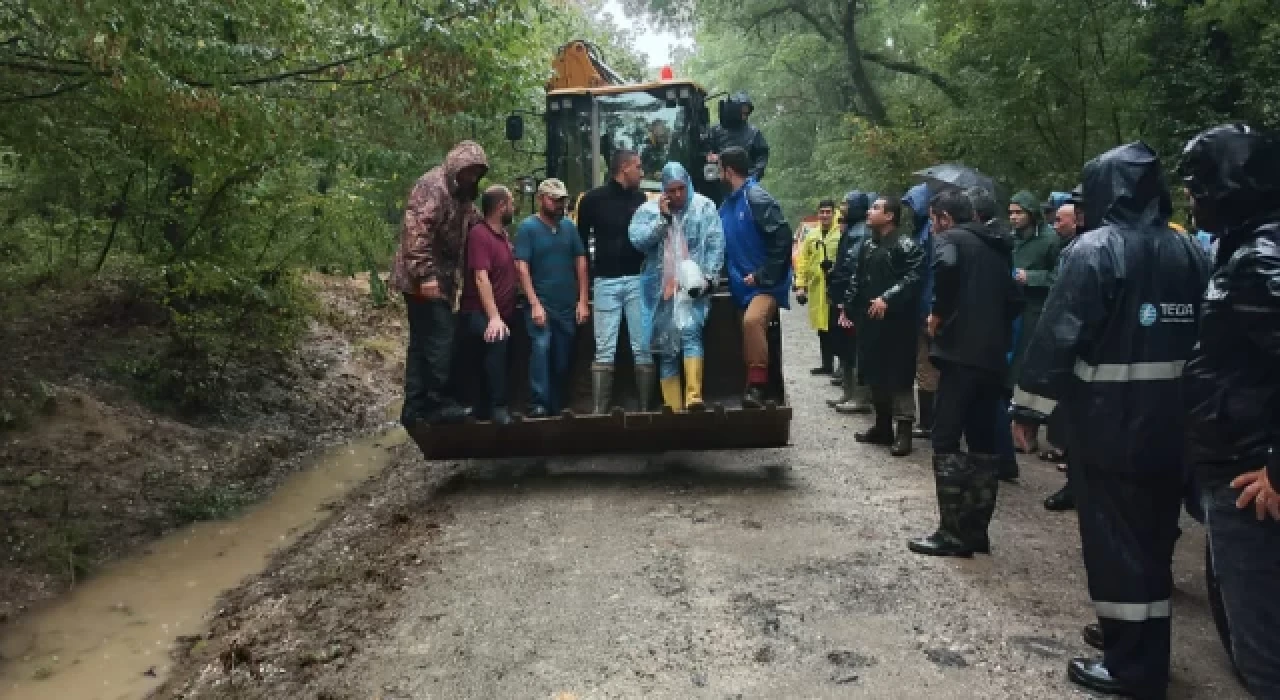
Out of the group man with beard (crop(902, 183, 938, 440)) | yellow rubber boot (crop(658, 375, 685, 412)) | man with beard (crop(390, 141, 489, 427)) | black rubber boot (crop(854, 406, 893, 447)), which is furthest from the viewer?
black rubber boot (crop(854, 406, 893, 447))

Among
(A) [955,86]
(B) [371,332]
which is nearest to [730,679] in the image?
(B) [371,332]

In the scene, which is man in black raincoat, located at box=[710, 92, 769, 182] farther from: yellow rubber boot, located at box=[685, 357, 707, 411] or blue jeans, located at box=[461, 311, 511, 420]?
blue jeans, located at box=[461, 311, 511, 420]

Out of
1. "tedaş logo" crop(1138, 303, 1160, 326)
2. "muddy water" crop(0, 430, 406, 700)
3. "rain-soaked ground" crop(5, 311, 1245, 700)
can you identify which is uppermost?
"tedaş logo" crop(1138, 303, 1160, 326)

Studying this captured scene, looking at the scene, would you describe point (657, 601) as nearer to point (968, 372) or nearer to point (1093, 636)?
point (1093, 636)

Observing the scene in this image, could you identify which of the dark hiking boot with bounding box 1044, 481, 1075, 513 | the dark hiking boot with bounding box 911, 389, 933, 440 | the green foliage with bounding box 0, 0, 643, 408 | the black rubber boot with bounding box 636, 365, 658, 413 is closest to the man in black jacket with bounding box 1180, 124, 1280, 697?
the dark hiking boot with bounding box 1044, 481, 1075, 513

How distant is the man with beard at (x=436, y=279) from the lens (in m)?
6.02

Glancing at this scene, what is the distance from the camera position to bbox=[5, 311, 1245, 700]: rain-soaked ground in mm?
3746

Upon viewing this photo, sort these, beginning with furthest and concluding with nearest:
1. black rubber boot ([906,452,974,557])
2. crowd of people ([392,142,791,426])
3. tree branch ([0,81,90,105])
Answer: crowd of people ([392,142,791,426]) → tree branch ([0,81,90,105]) → black rubber boot ([906,452,974,557])

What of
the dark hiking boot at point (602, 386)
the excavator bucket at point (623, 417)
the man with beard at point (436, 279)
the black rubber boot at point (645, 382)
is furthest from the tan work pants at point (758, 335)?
the man with beard at point (436, 279)

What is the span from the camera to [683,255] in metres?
6.25

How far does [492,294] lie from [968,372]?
3.27m

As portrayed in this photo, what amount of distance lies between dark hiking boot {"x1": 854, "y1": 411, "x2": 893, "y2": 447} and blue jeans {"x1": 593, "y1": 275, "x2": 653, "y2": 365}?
2.32 m

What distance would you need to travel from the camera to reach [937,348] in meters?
5.16

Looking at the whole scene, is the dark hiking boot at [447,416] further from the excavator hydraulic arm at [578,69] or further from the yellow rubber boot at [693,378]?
the excavator hydraulic arm at [578,69]
